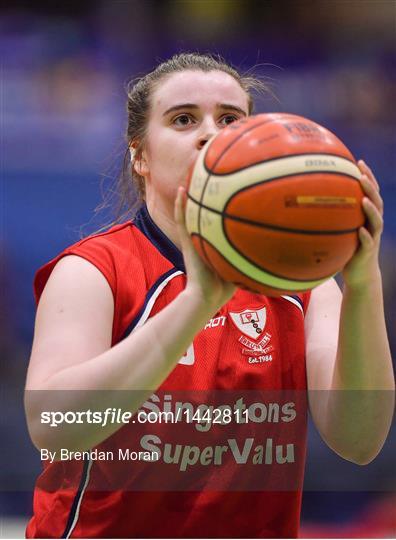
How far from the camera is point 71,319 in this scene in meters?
1.47

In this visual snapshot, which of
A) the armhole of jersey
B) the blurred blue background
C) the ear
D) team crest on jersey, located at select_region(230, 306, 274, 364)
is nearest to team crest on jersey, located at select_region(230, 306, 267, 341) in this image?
team crest on jersey, located at select_region(230, 306, 274, 364)

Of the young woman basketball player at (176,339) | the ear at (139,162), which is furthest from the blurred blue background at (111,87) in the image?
the young woman basketball player at (176,339)

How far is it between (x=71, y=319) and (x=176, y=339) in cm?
26

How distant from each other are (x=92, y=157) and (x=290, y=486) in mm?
2602

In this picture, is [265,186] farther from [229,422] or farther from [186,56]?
[186,56]

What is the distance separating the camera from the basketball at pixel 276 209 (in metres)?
1.26

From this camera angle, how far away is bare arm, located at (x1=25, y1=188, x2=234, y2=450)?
1.32m

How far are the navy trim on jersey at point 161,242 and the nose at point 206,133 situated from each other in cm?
23

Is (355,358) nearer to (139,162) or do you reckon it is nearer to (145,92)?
(139,162)

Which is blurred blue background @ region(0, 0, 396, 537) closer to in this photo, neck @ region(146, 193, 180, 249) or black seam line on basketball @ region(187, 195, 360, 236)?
neck @ region(146, 193, 180, 249)

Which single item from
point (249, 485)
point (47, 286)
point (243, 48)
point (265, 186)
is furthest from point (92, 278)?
point (243, 48)

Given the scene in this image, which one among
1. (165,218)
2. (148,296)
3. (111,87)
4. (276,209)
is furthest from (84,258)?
(111,87)

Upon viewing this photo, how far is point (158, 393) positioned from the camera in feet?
5.45

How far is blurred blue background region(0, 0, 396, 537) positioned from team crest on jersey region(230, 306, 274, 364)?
1822mm
